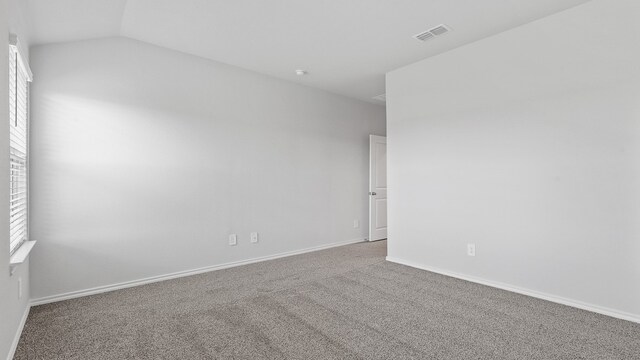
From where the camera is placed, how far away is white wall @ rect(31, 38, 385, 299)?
2.73m

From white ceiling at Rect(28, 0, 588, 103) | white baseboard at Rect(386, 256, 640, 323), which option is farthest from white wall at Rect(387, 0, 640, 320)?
white ceiling at Rect(28, 0, 588, 103)

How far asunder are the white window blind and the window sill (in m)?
0.04

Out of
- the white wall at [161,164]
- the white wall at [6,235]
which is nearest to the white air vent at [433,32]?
the white wall at [161,164]

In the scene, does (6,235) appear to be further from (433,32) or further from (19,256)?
(433,32)

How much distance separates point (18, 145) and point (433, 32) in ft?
11.8

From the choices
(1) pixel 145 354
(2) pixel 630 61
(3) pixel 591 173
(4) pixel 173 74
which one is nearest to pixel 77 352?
(1) pixel 145 354

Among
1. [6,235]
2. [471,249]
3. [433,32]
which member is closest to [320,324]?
[471,249]

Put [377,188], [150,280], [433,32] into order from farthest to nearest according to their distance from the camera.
Answer: [377,188]
[150,280]
[433,32]

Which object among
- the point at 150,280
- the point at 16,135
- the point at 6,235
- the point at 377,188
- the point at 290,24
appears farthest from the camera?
the point at 377,188

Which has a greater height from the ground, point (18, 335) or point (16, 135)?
point (16, 135)

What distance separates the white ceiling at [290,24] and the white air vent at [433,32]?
0.23 feet

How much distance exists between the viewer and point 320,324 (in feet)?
7.29

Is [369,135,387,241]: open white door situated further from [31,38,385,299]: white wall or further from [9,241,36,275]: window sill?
[9,241,36,275]: window sill

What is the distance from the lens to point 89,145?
9.42 ft
